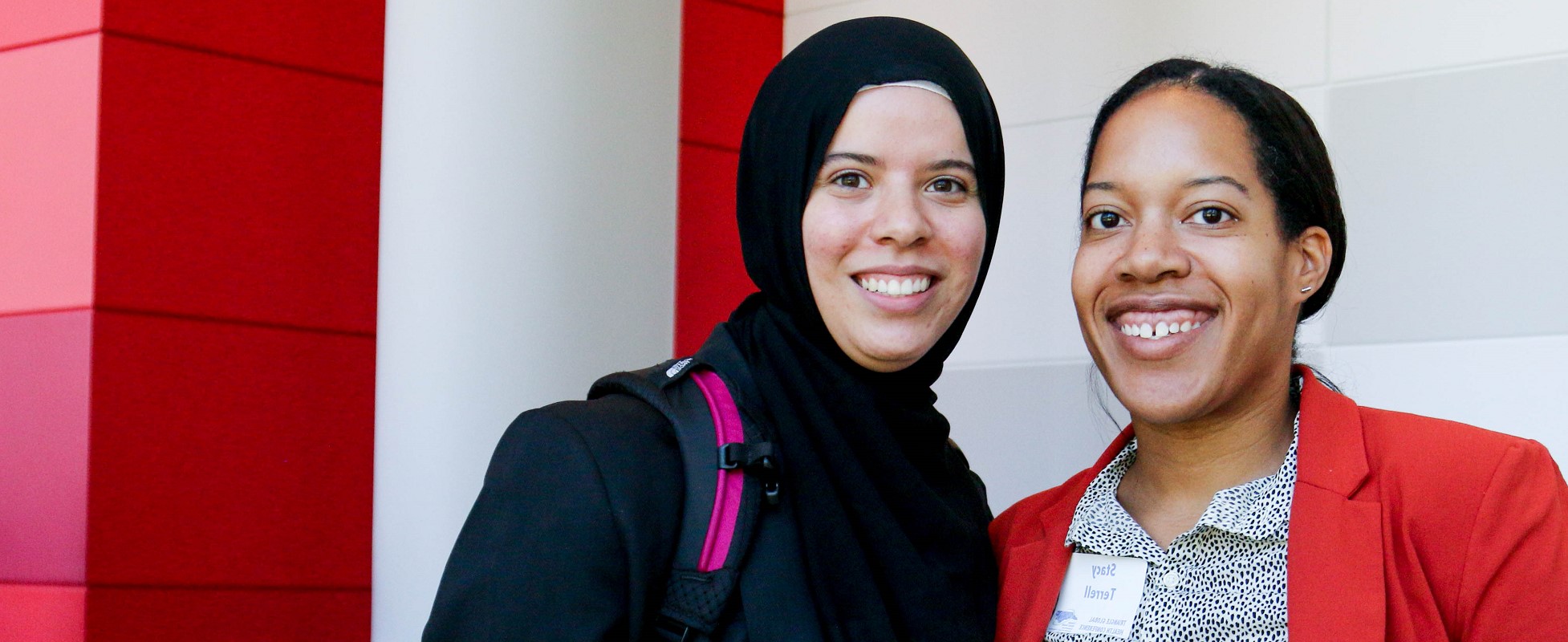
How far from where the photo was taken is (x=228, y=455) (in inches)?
176

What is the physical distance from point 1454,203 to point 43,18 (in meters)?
3.85

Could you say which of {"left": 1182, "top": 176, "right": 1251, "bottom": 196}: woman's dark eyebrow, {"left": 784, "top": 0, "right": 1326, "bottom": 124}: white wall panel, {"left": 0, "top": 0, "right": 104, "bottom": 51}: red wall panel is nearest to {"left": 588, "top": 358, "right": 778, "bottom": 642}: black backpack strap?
{"left": 1182, "top": 176, "right": 1251, "bottom": 196}: woman's dark eyebrow

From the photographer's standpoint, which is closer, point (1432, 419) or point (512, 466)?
point (512, 466)

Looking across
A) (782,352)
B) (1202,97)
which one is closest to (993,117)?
(1202,97)

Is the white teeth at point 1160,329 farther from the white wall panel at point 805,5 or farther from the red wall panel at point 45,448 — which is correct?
the white wall panel at point 805,5

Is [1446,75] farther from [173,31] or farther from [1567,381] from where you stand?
[173,31]

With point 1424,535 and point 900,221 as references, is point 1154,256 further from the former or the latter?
point 1424,535

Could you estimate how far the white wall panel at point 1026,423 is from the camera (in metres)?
4.78

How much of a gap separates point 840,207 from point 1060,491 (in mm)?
690

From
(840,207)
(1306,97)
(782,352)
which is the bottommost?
(782,352)

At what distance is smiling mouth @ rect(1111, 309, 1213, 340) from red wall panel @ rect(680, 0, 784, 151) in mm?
3259

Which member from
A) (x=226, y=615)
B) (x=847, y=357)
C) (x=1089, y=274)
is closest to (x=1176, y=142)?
(x=1089, y=274)

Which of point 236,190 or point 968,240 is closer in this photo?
point 968,240

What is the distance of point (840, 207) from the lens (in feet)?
7.34
